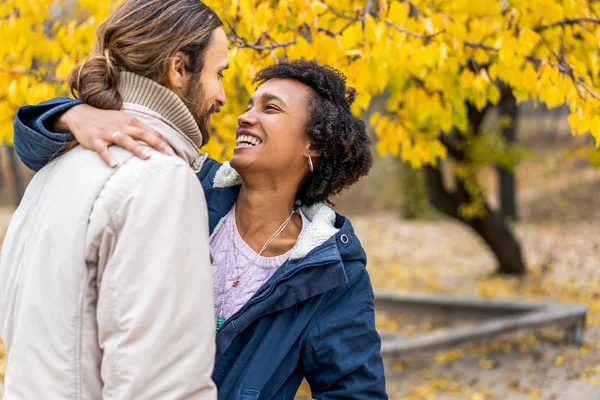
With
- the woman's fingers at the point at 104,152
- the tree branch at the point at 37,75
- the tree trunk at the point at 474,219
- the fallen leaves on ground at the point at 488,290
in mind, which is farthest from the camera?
the tree trunk at the point at 474,219

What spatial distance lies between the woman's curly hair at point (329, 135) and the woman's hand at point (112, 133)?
0.73 m

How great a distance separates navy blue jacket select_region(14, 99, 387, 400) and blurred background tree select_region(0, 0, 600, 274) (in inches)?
47.8

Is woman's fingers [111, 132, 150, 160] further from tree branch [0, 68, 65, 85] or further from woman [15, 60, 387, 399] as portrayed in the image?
tree branch [0, 68, 65, 85]

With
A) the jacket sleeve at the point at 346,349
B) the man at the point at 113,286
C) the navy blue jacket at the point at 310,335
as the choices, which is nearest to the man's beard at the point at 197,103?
the man at the point at 113,286

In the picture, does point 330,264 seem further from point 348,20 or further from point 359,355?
point 348,20

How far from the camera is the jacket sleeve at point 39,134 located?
5.31ft

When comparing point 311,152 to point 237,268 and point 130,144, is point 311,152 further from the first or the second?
point 130,144

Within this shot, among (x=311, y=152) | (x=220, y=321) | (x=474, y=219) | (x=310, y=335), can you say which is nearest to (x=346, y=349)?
(x=310, y=335)

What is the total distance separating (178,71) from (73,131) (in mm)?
284

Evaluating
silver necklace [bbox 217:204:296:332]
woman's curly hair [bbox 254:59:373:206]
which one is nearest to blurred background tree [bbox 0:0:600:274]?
woman's curly hair [bbox 254:59:373:206]

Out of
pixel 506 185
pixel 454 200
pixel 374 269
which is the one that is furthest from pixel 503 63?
pixel 506 185

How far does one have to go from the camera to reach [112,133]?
152 centimetres

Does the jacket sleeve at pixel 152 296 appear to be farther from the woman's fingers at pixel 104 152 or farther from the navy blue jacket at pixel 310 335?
the navy blue jacket at pixel 310 335

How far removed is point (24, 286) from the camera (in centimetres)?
149
